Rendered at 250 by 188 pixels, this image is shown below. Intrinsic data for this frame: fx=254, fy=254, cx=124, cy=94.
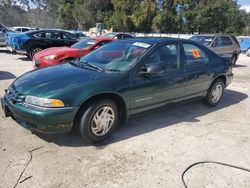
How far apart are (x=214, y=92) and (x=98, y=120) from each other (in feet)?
9.93

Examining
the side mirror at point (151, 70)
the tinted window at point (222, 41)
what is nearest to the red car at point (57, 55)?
the side mirror at point (151, 70)

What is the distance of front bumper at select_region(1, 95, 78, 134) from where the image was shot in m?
3.18

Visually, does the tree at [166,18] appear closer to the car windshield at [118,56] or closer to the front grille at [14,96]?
the car windshield at [118,56]

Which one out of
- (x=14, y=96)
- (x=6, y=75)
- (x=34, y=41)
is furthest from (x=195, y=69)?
(x=34, y=41)

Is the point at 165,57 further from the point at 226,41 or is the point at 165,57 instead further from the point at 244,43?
the point at 244,43

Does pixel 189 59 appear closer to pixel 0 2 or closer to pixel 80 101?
pixel 80 101

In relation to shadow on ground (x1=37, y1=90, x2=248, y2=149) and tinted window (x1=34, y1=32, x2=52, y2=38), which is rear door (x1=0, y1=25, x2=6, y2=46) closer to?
tinted window (x1=34, y1=32, x2=52, y2=38)

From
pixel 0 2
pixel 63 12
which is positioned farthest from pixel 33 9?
pixel 63 12

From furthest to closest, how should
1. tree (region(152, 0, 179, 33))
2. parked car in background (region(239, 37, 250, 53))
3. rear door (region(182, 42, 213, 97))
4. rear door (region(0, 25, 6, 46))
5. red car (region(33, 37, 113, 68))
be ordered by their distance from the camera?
tree (region(152, 0, 179, 33))
parked car in background (region(239, 37, 250, 53))
rear door (region(0, 25, 6, 46))
red car (region(33, 37, 113, 68))
rear door (region(182, 42, 213, 97))

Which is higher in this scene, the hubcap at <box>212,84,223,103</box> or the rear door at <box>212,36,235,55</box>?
the rear door at <box>212,36,235,55</box>

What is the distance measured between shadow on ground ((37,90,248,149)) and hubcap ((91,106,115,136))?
0.19 metres

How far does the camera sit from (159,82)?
13.7 feet

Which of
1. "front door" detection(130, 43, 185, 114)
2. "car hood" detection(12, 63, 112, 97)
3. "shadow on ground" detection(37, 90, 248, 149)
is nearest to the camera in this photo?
"car hood" detection(12, 63, 112, 97)

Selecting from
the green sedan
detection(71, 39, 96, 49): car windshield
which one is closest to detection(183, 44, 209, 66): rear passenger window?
the green sedan
